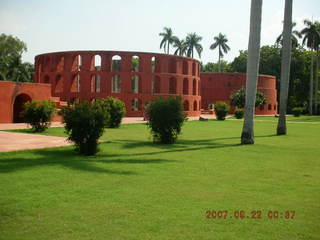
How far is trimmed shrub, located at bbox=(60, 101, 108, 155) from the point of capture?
33.7 ft

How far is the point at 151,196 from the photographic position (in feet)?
19.4

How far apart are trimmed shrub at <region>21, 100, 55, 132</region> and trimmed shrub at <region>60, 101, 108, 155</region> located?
8.25 m

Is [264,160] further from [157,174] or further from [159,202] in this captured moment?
[159,202]

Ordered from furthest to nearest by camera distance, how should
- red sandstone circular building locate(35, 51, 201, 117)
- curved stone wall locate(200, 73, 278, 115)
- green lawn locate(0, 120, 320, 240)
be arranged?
1. curved stone wall locate(200, 73, 278, 115)
2. red sandstone circular building locate(35, 51, 201, 117)
3. green lawn locate(0, 120, 320, 240)

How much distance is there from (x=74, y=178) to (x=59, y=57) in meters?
36.7

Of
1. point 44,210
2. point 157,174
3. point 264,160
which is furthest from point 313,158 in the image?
point 44,210

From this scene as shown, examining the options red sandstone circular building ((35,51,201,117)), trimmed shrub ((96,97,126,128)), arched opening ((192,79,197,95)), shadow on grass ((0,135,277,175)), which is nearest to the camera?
shadow on grass ((0,135,277,175))

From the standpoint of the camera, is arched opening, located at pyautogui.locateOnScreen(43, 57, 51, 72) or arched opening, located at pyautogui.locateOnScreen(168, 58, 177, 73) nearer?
arched opening, located at pyautogui.locateOnScreen(43, 57, 51, 72)

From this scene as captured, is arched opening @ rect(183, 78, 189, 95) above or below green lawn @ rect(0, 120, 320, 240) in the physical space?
above

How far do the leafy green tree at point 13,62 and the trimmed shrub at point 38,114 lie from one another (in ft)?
117

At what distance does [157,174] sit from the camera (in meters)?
7.68

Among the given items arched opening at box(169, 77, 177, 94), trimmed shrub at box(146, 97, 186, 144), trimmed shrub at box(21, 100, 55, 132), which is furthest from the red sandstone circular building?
trimmed shrub at box(146, 97, 186, 144)

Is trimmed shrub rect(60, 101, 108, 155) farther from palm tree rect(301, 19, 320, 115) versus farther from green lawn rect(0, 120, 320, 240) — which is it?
palm tree rect(301, 19, 320, 115)

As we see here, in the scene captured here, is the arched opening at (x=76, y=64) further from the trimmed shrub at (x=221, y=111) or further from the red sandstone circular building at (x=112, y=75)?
the trimmed shrub at (x=221, y=111)
